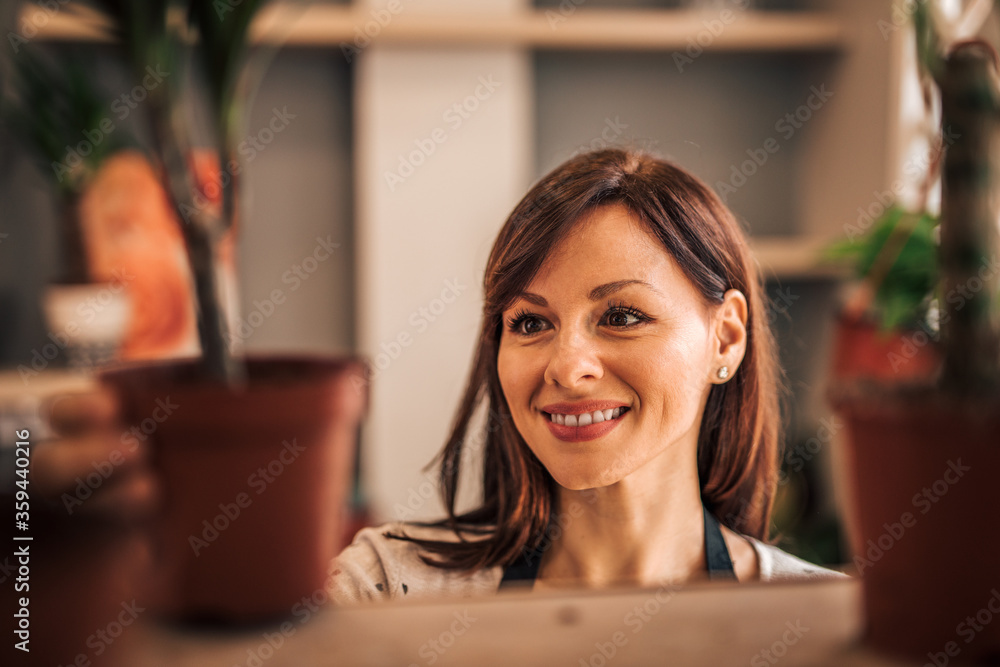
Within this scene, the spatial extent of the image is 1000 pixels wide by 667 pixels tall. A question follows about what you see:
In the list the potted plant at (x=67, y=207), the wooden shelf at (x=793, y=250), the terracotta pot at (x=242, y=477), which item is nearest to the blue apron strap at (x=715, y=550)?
the terracotta pot at (x=242, y=477)

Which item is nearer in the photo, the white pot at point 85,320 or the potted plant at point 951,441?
the potted plant at point 951,441

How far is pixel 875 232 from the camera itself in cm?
75

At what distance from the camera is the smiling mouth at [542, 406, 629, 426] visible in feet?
1.08

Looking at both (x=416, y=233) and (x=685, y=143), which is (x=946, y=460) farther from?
(x=416, y=233)

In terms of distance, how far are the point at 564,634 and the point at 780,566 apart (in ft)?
0.55

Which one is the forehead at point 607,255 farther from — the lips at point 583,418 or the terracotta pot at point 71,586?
the terracotta pot at point 71,586

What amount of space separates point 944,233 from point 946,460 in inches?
3.0

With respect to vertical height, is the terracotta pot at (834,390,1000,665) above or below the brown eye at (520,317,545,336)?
below

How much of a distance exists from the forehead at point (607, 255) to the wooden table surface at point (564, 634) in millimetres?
129

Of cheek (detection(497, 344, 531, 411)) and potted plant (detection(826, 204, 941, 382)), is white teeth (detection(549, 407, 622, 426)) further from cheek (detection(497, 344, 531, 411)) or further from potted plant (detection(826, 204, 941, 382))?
potted plant (detection(826, 204, 941, 382))

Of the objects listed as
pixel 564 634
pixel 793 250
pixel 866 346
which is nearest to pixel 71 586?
pixel 564 634

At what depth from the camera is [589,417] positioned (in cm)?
33

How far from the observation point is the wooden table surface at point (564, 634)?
9.8 inches

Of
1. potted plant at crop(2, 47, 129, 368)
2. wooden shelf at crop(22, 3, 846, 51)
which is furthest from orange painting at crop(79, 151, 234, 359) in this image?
wooden shelf at crop(22, 3, 846, 51)
